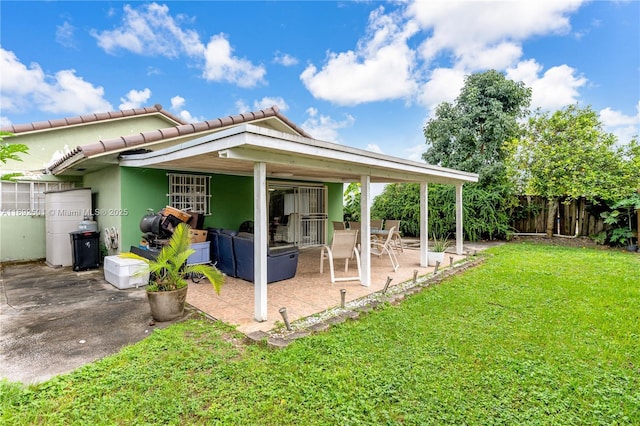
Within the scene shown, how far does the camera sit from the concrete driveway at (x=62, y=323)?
321 cm

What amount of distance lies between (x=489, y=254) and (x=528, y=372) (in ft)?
24.2

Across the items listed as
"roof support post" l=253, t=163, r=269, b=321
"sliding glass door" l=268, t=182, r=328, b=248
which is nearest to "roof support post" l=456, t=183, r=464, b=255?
"sliding glass door" l=268, t=182, r=328, b=248

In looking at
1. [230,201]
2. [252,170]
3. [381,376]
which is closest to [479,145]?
[252,170]

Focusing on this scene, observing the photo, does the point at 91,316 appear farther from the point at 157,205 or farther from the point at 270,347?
the point at 157,205

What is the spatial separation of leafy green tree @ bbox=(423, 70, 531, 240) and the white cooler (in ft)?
36.6

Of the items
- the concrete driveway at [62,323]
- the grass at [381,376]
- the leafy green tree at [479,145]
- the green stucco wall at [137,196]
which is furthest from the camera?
the leafy green tree at [479,145]

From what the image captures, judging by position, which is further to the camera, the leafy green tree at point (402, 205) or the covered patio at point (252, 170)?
the leafy green tree at point (402, 205)

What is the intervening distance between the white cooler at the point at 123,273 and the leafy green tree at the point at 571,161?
43.6 feet

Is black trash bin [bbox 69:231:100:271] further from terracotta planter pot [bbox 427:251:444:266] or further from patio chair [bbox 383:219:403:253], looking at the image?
terracotta planter pot [bbox 427:251:444:266]

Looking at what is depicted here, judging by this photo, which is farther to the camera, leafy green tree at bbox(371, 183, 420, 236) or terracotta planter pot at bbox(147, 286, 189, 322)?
leafy green tree at bbox(371, 183, 420, 236)

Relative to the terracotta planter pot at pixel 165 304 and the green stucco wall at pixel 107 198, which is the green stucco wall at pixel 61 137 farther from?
the terracotta planter pot at pixel 165 304

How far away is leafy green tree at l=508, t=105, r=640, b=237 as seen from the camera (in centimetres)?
1056

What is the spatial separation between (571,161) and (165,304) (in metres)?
13.4

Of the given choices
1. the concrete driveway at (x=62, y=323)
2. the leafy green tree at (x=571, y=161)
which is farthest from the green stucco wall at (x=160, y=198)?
the leafy green tree at (x=571, y=161)
